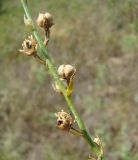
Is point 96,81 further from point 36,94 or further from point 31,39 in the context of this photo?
point 31,39

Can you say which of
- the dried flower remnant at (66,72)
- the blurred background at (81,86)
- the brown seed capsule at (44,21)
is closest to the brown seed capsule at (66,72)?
the dried flower remnant at (66,72)

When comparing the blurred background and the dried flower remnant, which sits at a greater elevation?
the blurred background

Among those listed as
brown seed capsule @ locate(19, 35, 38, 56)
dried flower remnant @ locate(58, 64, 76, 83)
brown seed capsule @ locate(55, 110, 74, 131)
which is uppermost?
brown seed capsule @ locate(19, 35, 38, 56)

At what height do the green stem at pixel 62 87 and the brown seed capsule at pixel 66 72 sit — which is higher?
the brown seed capsule at pixel 66 72

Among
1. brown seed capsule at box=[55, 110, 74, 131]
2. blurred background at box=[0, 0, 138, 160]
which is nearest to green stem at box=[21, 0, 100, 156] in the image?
brown seed capsule at box=[55, 110, 74, 131]

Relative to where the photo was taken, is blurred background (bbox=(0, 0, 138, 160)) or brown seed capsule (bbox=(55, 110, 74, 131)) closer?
brown seed capsule (bbox=(55, 110, 74, 131))

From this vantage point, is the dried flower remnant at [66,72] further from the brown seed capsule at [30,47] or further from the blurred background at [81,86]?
the blurred background at [81,86]

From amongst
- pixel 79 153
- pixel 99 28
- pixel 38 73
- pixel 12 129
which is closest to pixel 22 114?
pixel 12 129

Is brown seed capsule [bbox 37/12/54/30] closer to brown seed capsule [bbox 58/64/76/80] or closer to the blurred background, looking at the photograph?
brown seed capsule [bbox 58/64/76/80]
